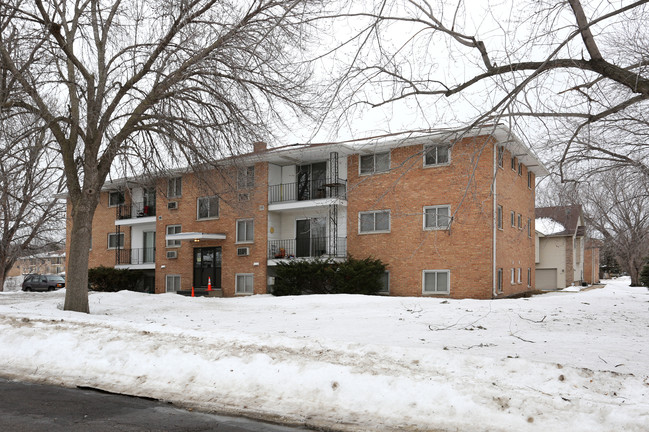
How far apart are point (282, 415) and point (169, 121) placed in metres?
9.56

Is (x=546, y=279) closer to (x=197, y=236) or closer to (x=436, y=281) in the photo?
(x=436, y=281)

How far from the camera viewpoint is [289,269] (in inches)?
900

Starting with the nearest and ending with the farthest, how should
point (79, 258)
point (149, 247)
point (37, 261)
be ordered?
point (79, 258)
point (149, 247)
point (37, 261)

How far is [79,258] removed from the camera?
14.1 metres

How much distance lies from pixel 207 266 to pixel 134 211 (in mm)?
7053

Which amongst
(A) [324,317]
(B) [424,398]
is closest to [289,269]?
(A) [324,317]

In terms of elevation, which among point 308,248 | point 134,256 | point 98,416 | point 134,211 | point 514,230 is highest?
point 134,211

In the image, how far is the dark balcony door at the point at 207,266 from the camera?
27.7 m

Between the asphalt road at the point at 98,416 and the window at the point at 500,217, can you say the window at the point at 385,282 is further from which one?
the asphalt road at the point at 98,416

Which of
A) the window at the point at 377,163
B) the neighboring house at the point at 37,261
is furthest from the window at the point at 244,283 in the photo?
the neighboring house at the point at 37,261

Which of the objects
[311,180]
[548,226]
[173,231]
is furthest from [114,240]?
[548,226]

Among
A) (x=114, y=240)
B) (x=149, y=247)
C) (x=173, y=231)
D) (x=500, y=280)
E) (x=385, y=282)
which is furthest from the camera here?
(x=114, y=240)

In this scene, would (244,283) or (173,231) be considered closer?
(244,283)

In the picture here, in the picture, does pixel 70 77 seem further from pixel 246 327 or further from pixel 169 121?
pixel 246 327
